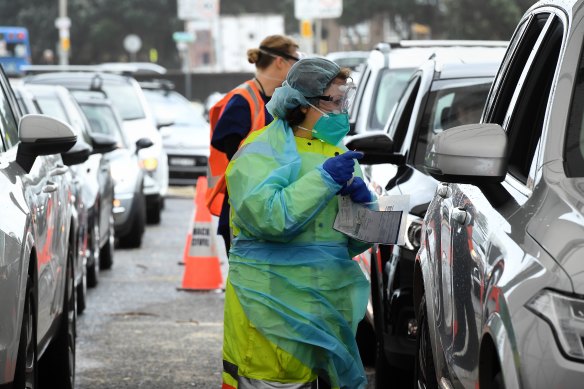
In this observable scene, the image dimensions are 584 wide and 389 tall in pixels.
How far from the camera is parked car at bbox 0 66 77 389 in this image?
535 centimetres

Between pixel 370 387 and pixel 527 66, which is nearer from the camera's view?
pixel 527 66

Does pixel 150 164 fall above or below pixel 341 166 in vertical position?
below

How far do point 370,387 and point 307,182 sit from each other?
10.5ft

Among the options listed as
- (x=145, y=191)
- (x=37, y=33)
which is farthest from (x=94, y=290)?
(x=37, y=33)

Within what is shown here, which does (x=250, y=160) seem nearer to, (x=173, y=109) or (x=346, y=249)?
(x=346, y=249)

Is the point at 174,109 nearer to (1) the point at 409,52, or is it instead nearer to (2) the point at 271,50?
(1) the point at 409,52

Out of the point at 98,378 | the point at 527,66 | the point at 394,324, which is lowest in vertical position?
the point at 98,378

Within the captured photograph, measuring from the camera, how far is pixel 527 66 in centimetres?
527

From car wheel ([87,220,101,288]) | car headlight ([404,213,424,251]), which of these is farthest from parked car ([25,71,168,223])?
car headlight ([404,213,424,251])

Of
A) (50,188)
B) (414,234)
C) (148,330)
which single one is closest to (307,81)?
(414,234)

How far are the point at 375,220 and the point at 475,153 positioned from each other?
1190mm

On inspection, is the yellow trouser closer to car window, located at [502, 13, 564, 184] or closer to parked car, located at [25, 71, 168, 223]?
car window, located at [502, 13, 564, 184]

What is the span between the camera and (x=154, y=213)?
19.3 meters

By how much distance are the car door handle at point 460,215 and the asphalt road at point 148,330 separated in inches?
133
